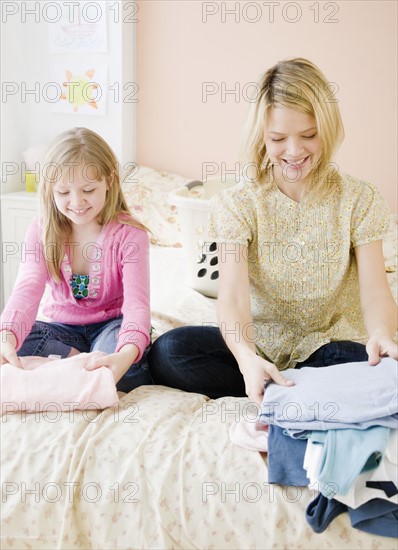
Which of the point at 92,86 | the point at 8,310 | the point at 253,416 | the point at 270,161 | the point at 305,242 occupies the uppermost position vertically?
the point at 92,86

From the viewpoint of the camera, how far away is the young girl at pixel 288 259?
4.59 ft

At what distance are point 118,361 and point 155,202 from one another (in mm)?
1551

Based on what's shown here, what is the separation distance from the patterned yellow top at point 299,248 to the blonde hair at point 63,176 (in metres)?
0.30

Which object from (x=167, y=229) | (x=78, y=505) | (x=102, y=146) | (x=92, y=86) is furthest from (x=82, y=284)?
(x=92, y=86)

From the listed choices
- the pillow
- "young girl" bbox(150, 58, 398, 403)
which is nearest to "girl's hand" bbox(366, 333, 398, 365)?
"young girl" bbox(150, 58, 398, 403)

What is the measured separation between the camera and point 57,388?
127 centimetres

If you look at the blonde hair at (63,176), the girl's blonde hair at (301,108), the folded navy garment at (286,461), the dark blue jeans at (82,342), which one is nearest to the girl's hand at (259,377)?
the folded navy garment at (286,461)

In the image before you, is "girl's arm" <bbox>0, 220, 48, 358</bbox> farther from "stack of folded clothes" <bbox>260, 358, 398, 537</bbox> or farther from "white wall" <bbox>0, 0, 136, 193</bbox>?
"white wall" <bbox>0, 0, 136, 193</bbox>

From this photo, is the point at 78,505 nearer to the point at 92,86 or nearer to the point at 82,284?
the point at 82,284

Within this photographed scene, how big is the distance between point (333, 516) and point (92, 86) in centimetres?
241

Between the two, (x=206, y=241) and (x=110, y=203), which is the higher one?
(x=110, y=203)

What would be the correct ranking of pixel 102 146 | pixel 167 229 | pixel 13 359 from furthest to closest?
pixel 167 229 < pixel 102 146 < pixel 13 359

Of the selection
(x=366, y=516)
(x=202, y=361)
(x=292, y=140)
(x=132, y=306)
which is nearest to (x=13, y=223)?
(x=132, y=306)

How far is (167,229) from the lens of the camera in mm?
2742
